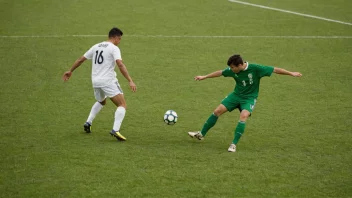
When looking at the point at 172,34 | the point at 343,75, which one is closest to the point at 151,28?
the point at 172,34

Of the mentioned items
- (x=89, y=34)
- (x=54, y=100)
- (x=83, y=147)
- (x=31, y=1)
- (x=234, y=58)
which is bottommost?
(x=83, y=147)

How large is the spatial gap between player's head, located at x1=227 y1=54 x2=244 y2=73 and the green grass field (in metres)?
1.39

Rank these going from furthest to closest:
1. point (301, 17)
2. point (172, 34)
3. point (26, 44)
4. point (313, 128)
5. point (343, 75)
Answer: point (301, 17) → point (172, 34) → point (26, 44) → point (343, 75) → point (313, 128)

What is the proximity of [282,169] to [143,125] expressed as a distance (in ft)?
10.3

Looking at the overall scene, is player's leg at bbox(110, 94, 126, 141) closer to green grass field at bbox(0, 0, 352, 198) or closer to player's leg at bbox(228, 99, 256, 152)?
green grass field at bbox(0, 0, 352, 198)

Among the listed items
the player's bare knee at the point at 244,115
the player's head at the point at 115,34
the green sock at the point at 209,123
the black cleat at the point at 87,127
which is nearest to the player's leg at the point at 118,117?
the black cleat at the point at 87,127

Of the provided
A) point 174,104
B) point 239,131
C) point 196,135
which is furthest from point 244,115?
point 174,104

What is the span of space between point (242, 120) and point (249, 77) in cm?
75

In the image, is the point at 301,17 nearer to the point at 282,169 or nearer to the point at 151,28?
the point at 151,28

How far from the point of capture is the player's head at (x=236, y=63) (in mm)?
8523

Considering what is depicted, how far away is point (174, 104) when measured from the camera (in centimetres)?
1123

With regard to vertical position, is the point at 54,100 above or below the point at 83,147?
above

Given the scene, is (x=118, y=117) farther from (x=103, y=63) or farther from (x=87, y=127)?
(x=103, y=63)

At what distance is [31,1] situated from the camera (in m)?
19.6
